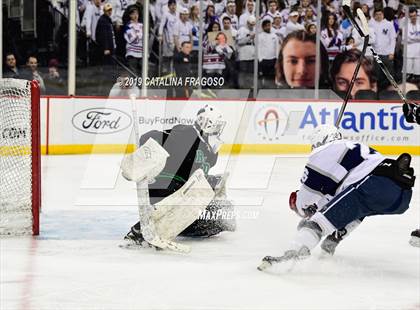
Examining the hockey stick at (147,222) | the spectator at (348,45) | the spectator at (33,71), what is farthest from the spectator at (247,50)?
the hockey stick at (147,222)

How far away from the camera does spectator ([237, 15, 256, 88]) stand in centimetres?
1270

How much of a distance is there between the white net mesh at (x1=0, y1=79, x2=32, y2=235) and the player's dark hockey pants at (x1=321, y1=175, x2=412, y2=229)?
2056 millimetres

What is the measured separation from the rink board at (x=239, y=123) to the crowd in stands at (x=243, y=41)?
1.90ft

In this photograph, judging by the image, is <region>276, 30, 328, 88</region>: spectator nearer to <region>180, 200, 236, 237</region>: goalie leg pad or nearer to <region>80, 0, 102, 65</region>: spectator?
<region>80, 0, 102, 65</region>: spectator

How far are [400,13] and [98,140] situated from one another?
4.57 meters

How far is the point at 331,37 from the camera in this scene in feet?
42.5

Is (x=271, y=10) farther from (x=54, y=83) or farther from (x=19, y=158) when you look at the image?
(x=19, y=158)

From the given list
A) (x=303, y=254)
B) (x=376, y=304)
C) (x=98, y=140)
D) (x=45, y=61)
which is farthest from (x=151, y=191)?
(x=45, y=61)

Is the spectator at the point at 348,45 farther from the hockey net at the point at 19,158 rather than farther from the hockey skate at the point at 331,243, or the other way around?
the hockey skate at the point at 331,243

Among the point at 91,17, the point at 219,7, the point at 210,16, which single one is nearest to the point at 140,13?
the point at 91,17

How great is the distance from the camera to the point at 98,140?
11.6 m

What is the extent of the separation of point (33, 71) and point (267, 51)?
314 centimetres

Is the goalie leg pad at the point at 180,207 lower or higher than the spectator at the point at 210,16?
lower

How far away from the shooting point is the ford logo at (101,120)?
1154cm
